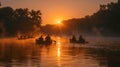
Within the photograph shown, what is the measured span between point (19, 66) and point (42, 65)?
8.59ft

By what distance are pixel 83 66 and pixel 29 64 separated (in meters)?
6.21

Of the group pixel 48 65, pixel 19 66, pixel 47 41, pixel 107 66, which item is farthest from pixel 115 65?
pixel 47 41

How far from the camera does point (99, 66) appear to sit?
4566cm

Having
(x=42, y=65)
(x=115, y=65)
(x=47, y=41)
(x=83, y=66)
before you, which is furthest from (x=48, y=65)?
(x=47, y=41)

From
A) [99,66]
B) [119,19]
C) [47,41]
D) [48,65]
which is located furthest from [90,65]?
[119,19]

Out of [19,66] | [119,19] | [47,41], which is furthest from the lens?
[119,19]

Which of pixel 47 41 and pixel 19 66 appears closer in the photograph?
pixel 19 66

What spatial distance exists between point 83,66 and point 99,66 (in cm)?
186

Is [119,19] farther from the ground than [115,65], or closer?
farther from the ground

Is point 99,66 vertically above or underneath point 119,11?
underneath

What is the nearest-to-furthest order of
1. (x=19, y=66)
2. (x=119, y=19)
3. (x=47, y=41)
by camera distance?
(x=19, y=66) → (x=47, y=41) → (x=119, y=19)

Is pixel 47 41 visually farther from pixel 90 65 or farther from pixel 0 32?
pixel 0 32

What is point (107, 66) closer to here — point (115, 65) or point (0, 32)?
point (115, 65)

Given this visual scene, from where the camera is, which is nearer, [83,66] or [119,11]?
[83,66]
